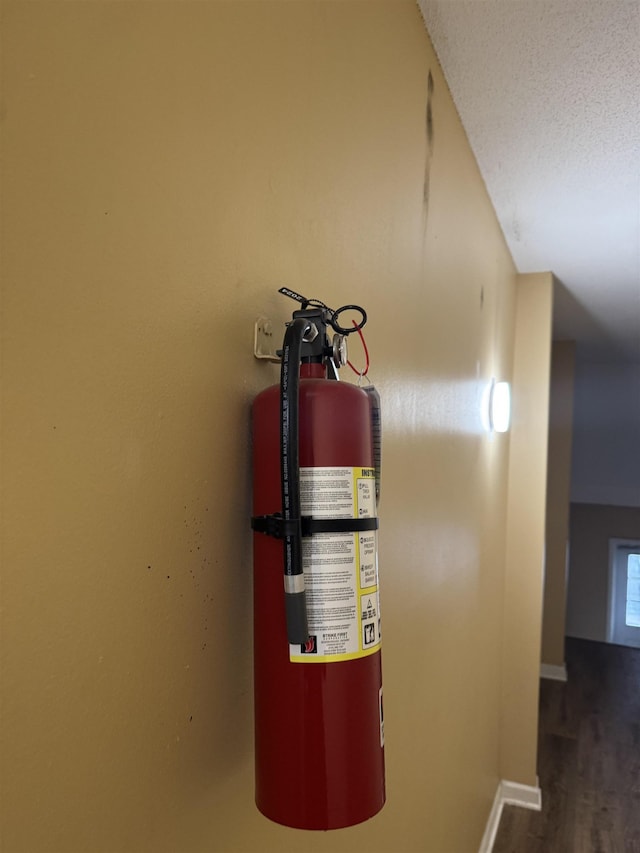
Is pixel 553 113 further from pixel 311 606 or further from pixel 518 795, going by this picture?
pixel 518 795

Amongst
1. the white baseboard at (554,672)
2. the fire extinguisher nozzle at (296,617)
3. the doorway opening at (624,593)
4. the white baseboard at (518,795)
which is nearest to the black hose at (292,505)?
the fire extinguisher nozzle at (296,617)

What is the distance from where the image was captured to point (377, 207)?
1.19 m

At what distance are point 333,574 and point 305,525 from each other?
0.20 ft

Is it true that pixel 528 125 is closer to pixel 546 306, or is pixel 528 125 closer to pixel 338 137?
pixel 338 137

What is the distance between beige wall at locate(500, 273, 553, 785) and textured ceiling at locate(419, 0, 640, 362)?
0.61 metres

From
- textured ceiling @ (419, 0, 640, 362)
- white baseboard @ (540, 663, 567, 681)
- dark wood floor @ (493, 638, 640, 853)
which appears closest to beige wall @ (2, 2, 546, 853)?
textured ceiling @ (419, 0, 640, 362)

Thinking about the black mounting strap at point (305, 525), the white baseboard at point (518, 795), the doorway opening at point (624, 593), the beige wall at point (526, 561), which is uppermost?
the black mounting strap at point (305, 525)

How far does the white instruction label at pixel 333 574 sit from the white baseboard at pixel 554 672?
5211mm

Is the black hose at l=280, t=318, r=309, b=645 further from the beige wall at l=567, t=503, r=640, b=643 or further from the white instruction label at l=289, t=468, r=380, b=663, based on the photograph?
the beige wall at l=567, t=503, r=640, b=643

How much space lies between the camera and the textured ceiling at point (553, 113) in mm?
1434

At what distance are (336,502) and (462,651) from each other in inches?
62.4

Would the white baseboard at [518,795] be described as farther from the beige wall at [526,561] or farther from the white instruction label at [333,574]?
the white instruction label at [333,574]

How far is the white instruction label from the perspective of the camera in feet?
2.27

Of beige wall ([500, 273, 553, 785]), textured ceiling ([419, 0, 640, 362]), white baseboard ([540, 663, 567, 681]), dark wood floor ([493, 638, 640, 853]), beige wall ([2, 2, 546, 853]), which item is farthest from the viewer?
white baseboard ([540, 663, 567, 681])
